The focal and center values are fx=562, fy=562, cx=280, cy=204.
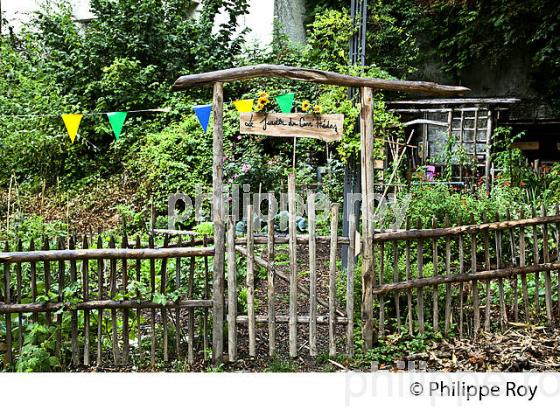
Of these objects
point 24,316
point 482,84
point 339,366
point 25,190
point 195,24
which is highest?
point 195,24

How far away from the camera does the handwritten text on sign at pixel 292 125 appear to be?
4.57m

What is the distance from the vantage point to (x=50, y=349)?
428 cm

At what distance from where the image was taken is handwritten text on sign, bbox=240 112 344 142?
4574 mm

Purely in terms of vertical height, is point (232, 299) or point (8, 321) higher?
point (232, 299)

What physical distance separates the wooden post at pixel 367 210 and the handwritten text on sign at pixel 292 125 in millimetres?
229

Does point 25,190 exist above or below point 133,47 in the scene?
below

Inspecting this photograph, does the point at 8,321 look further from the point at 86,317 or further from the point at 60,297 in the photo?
the point at 86,317

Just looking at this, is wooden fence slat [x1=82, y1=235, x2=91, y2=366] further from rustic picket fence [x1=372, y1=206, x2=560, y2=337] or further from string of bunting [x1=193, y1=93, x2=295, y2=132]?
rustic picket fence [x1=372, y1=206, x2=560, y2=337]

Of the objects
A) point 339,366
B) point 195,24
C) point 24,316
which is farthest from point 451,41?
point 24,316

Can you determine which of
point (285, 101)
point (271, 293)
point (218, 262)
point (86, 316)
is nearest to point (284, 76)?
point (285, 101)

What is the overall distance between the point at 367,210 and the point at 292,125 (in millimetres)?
926

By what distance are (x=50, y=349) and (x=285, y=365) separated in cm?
180

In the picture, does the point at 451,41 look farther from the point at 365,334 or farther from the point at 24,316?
the point at 24,316

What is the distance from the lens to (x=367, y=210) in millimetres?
4543
